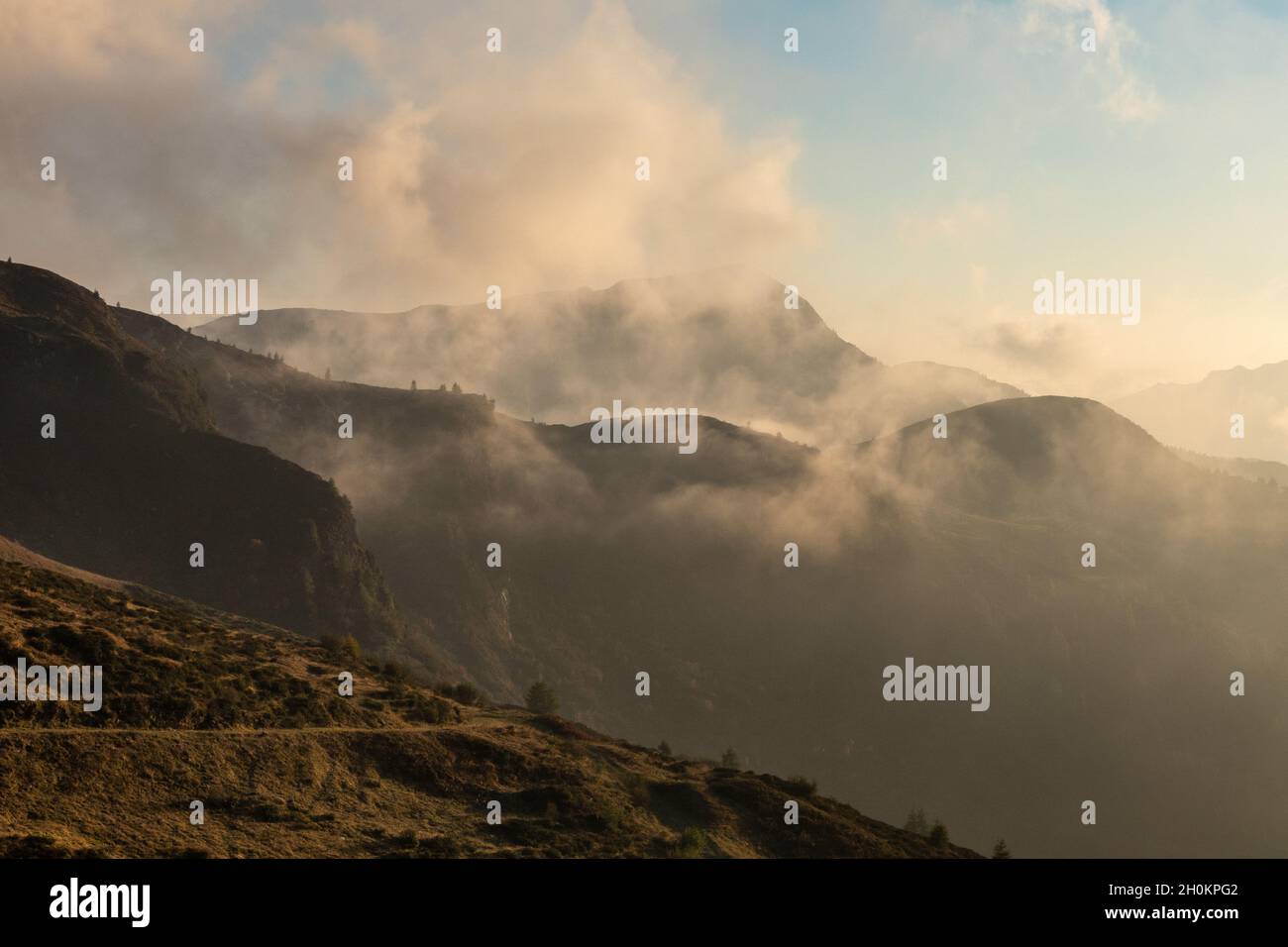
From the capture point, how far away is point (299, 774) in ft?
157

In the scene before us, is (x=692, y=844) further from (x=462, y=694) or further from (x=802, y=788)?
(x=462, y=694)

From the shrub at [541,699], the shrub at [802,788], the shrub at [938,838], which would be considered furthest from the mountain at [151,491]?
the shrub at [938,838]

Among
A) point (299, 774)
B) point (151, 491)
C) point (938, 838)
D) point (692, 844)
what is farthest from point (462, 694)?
point (151, 491)

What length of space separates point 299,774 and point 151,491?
12798 centimetres

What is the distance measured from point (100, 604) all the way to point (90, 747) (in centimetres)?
2994

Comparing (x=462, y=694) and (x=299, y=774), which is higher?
(x=462, y=694)

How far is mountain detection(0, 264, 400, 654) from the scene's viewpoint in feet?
481

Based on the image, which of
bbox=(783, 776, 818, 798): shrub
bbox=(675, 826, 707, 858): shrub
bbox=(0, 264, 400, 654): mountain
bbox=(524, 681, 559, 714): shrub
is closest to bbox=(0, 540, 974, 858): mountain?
bbox=(675, 826, 707, 858): shrub

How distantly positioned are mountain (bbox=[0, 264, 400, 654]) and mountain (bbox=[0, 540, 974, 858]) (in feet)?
263

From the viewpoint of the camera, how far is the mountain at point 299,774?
3938 centimetres

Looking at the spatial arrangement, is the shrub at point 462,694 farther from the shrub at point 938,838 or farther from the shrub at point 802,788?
the shrub at point 938,838

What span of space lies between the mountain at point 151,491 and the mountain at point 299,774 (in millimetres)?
80180

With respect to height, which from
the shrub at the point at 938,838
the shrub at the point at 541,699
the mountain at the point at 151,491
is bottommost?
the shrub at the point at 938,838
